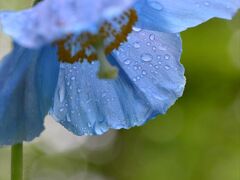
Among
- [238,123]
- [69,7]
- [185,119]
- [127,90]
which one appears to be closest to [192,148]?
[185,119]

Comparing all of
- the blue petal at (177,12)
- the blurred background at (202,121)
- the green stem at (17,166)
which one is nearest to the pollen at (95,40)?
the blue petal at (177,12)

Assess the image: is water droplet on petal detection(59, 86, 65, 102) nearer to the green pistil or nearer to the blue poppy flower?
the blue poppy flower

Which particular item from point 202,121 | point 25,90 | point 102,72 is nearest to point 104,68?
point 102,72

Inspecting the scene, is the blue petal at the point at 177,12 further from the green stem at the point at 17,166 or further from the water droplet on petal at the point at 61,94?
the green stem at the point at 17,166

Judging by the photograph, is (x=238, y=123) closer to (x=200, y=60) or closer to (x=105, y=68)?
(x=200, y=60)

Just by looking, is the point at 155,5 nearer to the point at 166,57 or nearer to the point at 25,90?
the point at 166,57
